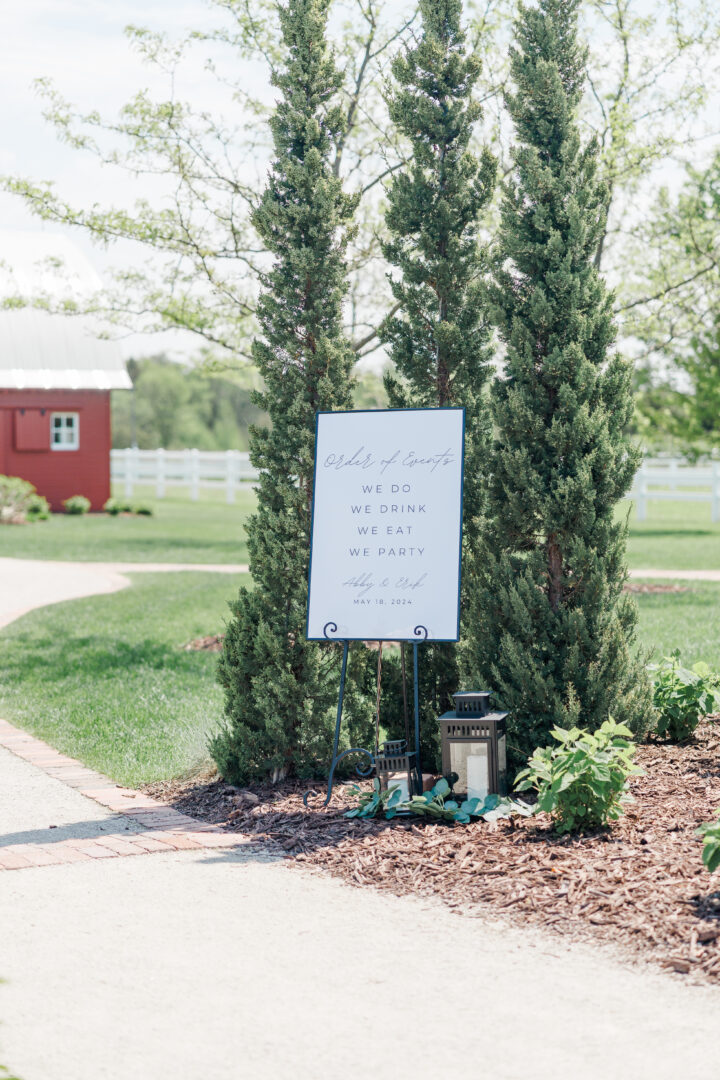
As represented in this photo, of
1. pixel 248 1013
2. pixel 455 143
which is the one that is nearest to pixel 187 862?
pixel 248 1013

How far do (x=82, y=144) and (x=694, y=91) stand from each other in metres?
6.20

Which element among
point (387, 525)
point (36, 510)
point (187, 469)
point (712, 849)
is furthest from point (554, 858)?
point (187, 469)

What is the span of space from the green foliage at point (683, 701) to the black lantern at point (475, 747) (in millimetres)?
1353

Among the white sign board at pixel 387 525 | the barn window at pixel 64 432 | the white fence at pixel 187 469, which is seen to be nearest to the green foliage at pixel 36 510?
the barn window at pixel 64 432

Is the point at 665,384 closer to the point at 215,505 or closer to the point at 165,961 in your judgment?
the point at 215,505

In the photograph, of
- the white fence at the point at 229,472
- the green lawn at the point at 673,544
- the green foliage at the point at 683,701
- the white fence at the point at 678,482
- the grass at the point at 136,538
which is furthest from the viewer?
the white fence at the point at 229,472

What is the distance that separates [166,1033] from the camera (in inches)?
140

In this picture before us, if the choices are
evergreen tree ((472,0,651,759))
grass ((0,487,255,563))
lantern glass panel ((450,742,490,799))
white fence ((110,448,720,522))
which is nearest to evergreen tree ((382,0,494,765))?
evergreen tree ((472,0,651,759))

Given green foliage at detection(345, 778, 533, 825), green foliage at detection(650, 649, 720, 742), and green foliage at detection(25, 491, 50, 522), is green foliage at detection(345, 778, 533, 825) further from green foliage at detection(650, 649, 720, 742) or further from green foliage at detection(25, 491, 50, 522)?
green foliage at detection(25, 491, 50, 522)

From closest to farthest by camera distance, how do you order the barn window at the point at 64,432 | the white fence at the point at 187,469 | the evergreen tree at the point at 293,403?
1. the evergreen tree at the point at 293,403
2. the barn window at the point at 64,432
3. the white fence at the point at 187,469

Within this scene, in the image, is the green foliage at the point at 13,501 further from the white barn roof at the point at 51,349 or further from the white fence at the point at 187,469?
the white fence at the point at 187,469

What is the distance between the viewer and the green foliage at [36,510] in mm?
29797

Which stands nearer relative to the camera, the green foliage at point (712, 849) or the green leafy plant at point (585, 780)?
the green foliage at point (712, 849)

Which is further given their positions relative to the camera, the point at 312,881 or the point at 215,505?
the point at 215,505
